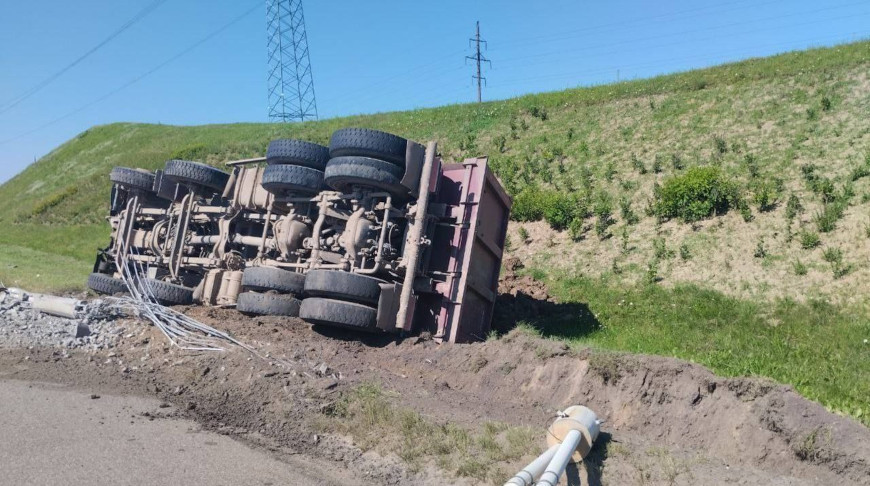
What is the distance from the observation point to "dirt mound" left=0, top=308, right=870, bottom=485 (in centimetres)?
477

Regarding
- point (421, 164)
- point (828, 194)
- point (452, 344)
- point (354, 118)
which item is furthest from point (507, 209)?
point (354, 118)

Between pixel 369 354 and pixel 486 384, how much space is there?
1660 mm

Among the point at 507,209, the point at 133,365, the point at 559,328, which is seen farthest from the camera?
the point at 559,328

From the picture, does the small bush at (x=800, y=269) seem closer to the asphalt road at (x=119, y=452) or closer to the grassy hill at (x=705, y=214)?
the grassy hill at (x=705, y=214)

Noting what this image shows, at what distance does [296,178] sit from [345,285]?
213 centimetres

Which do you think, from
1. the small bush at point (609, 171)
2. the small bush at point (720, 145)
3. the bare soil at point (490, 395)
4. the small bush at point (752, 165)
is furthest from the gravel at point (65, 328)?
the small bush at point (720, 145)

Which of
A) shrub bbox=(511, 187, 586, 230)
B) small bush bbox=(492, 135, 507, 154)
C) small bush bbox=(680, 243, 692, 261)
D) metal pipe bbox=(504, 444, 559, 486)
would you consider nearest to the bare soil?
metal pipe bbox=(504, 444, 559, 486)

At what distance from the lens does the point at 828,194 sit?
12.0m

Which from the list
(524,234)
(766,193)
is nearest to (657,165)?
(766,193)

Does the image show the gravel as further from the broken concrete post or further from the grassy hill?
the grassy hill

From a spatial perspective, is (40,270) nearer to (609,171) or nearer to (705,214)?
(609,171)

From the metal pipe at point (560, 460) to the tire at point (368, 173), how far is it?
464cm

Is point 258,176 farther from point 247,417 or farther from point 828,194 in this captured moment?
point 828,194

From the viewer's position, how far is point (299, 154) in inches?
376
